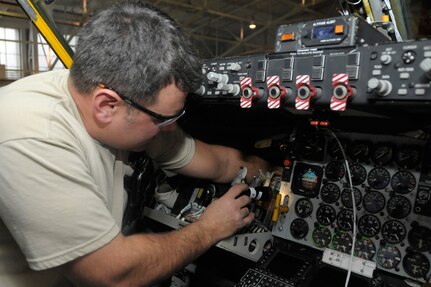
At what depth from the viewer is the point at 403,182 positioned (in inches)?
55.2

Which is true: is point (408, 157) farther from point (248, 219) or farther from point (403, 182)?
point (248, 219)

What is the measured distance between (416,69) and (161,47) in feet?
2.12

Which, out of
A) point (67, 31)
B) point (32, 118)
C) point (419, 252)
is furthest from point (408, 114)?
point (67, 31)

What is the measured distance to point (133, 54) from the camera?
3.27ft

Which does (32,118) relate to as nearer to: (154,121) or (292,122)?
(154,121)

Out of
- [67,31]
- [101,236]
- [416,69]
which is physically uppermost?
[67,31]

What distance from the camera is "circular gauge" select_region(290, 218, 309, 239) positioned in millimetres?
1590

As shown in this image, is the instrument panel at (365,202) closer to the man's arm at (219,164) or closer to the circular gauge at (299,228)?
the circular gauge at (299,228)

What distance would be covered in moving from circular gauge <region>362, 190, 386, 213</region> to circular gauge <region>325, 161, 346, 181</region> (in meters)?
0.13

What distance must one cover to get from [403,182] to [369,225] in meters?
0.21

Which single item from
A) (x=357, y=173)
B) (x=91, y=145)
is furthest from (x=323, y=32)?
(x=91, y=145)

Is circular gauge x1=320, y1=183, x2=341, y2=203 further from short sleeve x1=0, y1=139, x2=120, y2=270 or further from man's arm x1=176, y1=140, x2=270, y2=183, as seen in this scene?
short sleeve x1=0, y1=139, x2=120, y2=270

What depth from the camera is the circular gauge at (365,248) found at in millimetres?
1413

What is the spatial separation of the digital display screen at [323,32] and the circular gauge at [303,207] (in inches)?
30.4
